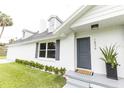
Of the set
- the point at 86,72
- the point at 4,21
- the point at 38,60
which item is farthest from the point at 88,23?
the point at 4,21

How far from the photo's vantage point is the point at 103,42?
4598 millimetres

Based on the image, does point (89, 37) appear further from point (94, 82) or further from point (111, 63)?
point (94, 82)

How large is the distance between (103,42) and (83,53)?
136cm

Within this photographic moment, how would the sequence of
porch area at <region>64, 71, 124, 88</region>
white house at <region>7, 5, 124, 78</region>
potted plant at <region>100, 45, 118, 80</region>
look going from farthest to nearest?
white house at <region>7, 5, 124, 78</region> < potted plant at <region>100, 45, 118, 80</region> < porch area at <region>64, 71, 124, 88</region>

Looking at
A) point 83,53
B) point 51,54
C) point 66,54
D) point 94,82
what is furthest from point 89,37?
point 51,54

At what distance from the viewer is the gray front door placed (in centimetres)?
519

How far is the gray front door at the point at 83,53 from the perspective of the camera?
5.19 metres

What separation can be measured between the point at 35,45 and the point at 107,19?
7.01 m

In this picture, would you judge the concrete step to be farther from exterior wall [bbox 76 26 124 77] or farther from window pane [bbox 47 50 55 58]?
window pane [bbox 47 50 55 58]

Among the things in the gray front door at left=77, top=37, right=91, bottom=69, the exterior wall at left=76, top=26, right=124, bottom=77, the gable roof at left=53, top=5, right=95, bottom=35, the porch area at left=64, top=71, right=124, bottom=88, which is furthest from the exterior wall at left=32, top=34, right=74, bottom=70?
the porch area at left=64, top=71, right=124, bottom=88

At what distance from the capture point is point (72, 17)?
4.74 m

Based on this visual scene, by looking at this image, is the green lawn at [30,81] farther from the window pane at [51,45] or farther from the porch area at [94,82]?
the window pane at [51,45]

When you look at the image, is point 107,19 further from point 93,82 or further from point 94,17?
point 93,82

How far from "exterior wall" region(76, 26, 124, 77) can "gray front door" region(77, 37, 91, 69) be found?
0.94 ft
